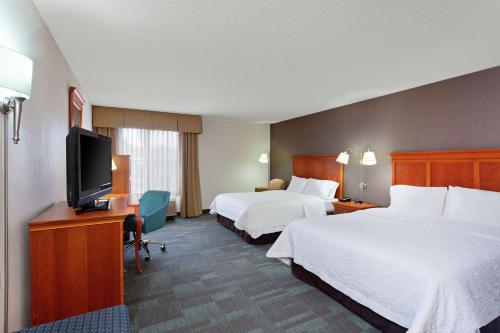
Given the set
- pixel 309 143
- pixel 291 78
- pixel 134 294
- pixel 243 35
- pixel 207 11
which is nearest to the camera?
pixel 207 11

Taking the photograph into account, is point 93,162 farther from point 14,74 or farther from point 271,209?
point 271,209

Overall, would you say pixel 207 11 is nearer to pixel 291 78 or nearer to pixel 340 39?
pixel 340 39

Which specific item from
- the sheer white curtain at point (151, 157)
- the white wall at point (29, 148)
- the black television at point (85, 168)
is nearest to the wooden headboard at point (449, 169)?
the black television at point (85, 168)

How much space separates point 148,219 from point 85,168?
1.58 meters

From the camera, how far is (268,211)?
3951 mm

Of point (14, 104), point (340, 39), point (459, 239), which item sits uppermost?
point (340, 39)

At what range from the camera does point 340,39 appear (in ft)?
7.14

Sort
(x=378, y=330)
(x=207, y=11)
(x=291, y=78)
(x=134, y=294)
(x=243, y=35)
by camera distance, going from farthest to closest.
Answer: (x=291, y=78) → (x=134, y=294) → (x=243, y=35) → (x=378, y=330) → (x=207, y=11)

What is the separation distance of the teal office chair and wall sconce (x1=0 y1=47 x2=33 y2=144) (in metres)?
1.97

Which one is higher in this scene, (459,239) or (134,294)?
(459,239)

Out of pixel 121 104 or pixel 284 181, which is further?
pixel 284 181

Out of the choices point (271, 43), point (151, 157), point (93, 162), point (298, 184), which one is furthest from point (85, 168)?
point (298, 184)

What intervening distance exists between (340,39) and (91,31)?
82.7 inches

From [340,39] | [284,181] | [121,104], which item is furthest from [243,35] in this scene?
[284,181]
